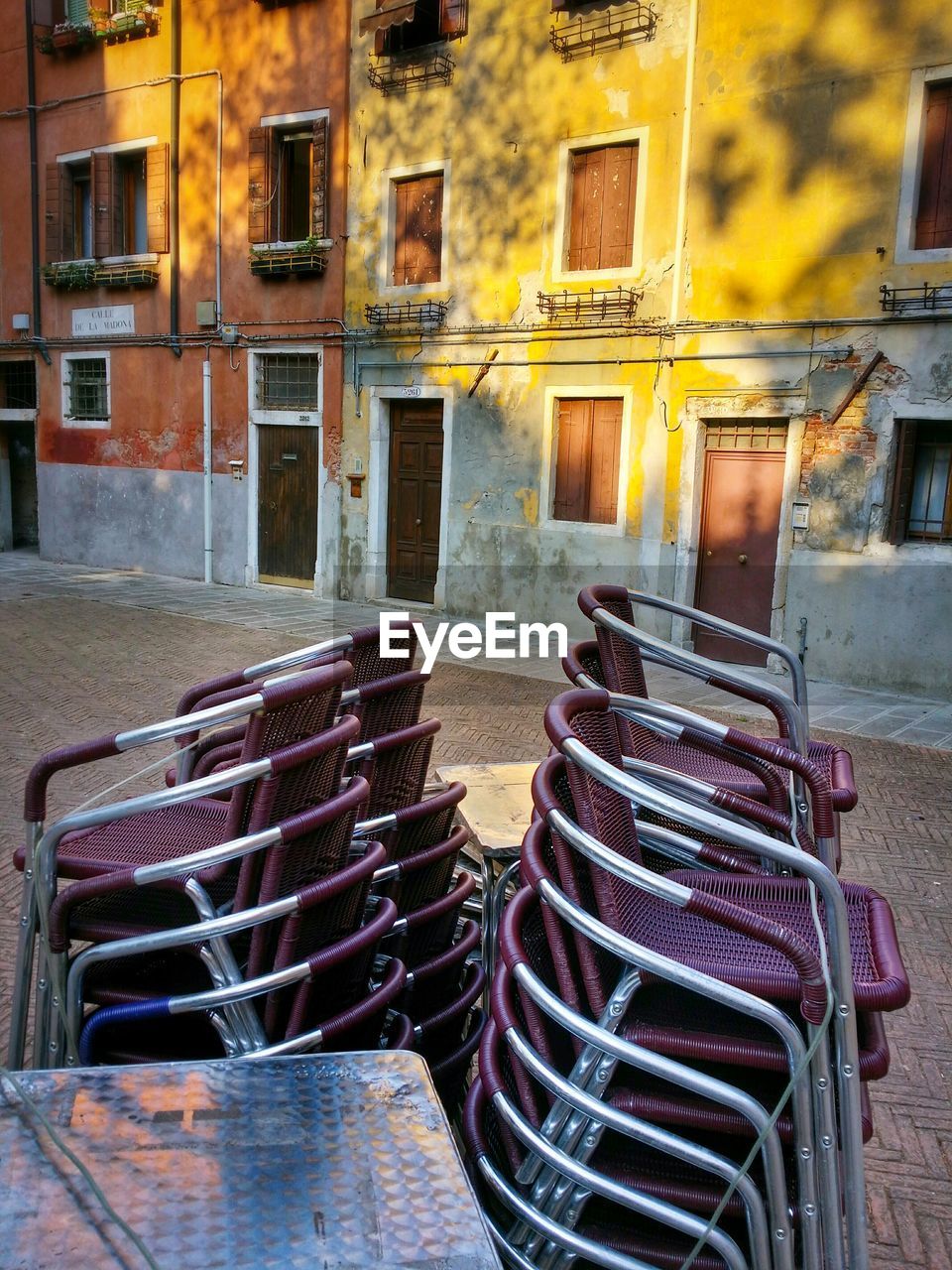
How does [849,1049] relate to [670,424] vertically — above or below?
below

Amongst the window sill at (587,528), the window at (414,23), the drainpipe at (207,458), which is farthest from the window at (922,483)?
the drainpipe at (207,458)

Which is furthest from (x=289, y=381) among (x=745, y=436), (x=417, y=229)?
(x=745, y=436)

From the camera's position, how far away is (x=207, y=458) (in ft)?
50.7

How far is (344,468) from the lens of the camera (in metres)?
14.0

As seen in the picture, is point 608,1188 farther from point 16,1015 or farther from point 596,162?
point 596,162

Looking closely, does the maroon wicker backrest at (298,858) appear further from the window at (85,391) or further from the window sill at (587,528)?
the window at (85,391)

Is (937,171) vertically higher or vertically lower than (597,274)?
higher

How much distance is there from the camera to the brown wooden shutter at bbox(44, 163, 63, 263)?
16656mm

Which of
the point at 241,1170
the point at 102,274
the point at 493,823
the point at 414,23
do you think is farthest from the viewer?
the point at 102,274

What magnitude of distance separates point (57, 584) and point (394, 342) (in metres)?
6.03

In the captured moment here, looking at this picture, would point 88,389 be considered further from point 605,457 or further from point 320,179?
point 605,457

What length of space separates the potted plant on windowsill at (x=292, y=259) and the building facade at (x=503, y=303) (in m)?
0.04

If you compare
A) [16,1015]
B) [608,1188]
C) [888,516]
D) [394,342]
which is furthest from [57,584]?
[608,1188]

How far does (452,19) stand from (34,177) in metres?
8.28
